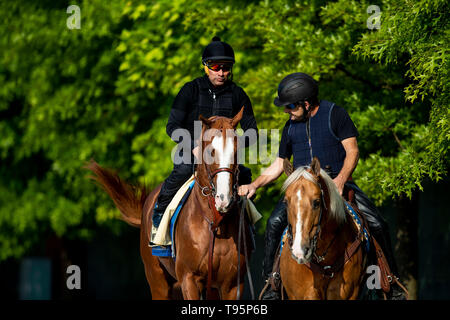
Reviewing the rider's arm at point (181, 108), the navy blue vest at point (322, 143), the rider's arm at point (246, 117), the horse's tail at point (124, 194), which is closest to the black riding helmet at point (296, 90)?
the navy blue vest at point (322, 143)

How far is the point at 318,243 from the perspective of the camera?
21.9ft

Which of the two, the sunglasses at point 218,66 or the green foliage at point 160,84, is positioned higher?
the green foliage at point 160,84

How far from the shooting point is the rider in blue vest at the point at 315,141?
729 centimetres

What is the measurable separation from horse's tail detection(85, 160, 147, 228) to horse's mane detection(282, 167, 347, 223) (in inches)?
163

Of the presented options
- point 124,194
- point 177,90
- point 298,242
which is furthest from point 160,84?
point 298,242

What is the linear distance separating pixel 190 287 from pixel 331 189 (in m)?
1.85

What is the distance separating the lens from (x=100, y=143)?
1712cm

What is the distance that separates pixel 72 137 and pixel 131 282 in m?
8.10

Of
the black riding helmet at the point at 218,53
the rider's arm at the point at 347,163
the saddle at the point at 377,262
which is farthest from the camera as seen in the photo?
the black riding helmet at the point at 218,53

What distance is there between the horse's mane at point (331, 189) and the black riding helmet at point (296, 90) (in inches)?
37.4

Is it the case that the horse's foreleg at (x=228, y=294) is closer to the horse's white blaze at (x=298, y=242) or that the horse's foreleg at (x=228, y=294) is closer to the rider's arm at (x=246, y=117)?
the rider's arm at (x=246, y=117)

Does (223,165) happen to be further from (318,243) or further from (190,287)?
(190,287)

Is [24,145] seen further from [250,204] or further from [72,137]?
[250,204]

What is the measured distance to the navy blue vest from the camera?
7.32 m
